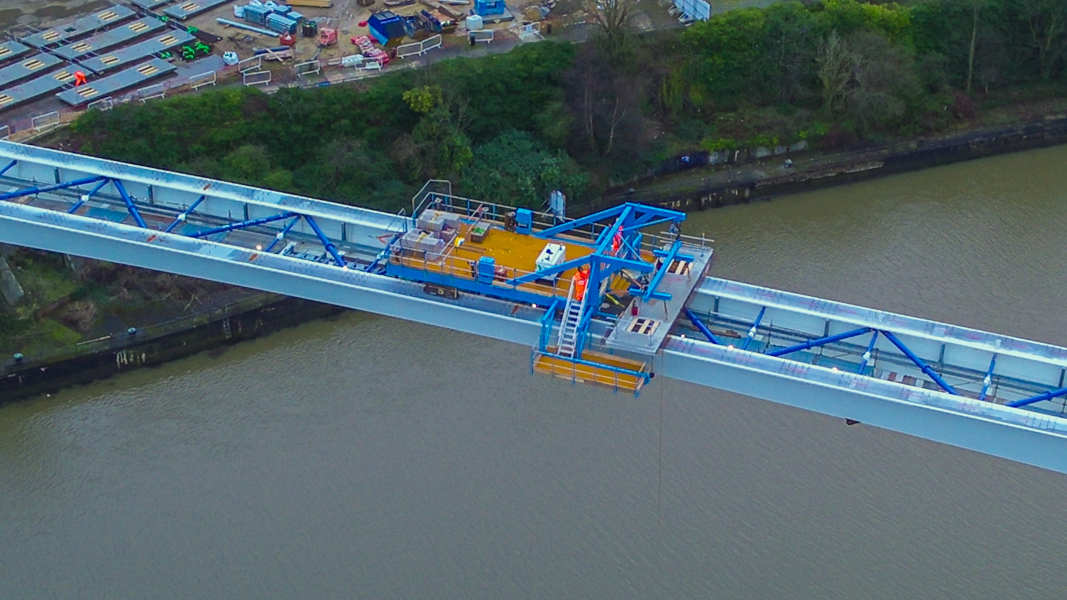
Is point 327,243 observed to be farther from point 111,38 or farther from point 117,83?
point 111,38

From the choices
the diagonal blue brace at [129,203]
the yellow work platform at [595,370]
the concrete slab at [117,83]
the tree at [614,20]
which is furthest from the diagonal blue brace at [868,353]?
the concrete slab at [117,83]

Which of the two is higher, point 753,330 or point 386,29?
point 386,29

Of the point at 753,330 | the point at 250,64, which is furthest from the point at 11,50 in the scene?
the point at 753,330

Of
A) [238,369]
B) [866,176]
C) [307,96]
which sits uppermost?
[307,96]

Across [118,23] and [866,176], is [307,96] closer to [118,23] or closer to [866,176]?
[118,23]

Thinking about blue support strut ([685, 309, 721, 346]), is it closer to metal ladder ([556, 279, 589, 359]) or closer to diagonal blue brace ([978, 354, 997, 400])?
metal ladder ([556, 279, 589, 359])

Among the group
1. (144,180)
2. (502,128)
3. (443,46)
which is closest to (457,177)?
(502,128)

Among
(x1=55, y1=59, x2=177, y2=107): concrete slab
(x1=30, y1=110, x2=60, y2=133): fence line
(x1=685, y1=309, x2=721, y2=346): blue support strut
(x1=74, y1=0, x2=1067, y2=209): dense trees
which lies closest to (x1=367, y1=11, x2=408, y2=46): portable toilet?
(x1=74, y1=0, x2=1067, y2=209): dense trees
